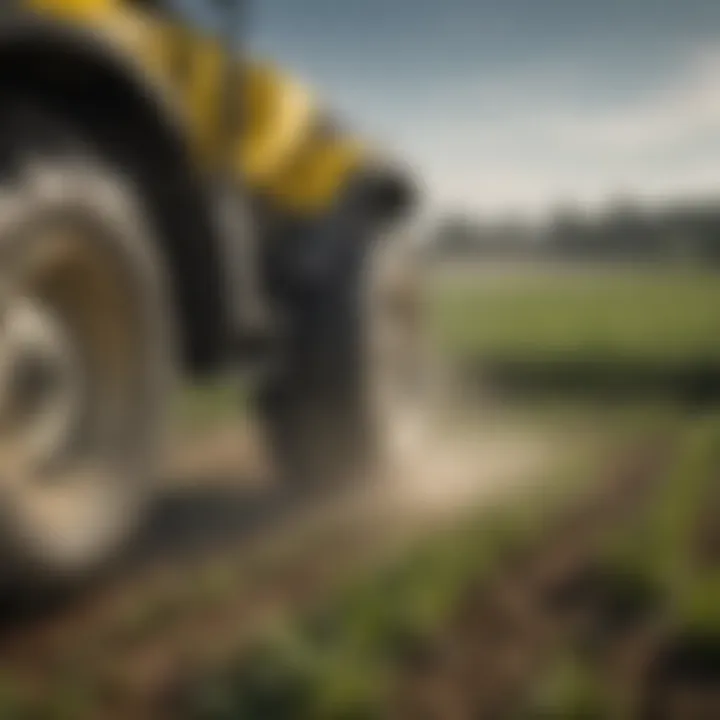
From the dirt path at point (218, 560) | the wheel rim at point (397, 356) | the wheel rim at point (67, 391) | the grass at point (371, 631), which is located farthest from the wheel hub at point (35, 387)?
the wheel rim at point (397, 356)

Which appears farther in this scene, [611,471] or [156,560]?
[611,471]

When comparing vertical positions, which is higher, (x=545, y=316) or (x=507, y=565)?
(x=545, y=316)

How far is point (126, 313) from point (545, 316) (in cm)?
57

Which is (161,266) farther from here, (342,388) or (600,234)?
(600,234)

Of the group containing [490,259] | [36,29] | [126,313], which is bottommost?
[490,259]

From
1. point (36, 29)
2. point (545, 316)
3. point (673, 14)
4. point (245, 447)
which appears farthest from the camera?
point (245, 447)

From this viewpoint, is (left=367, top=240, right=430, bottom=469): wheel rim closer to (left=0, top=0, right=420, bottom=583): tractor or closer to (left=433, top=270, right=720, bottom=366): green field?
(left=0, top=0, right=420, bottom=583): tractor

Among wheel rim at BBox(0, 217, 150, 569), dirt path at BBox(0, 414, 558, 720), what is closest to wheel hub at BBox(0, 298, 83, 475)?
wheel rim at BBox(0, 217, 150, 569)

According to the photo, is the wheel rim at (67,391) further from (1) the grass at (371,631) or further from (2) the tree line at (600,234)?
(2) the tree line at (600,234)

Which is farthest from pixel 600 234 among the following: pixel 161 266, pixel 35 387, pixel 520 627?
pixel 35 387

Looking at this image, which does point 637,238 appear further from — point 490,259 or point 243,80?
point 243,80

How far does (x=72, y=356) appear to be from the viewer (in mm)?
1975

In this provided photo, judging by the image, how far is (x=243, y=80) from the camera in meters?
2.13

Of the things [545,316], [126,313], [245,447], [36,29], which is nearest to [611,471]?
[545,316]
